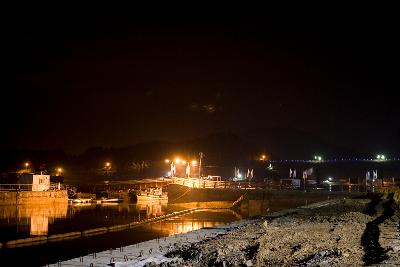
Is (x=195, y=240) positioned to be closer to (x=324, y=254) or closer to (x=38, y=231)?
(x=324, y=254)

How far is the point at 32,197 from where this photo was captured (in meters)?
69.6

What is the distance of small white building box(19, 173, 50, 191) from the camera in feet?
239

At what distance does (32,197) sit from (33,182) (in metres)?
4.26

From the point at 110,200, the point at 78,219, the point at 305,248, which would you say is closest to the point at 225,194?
the point at 110,200

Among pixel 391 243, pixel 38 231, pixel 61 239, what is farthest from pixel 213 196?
pixel 391 243

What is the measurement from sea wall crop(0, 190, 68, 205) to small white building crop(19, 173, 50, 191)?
84.9 inches

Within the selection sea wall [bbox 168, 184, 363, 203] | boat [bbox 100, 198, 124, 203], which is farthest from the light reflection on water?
boat [bbox 100, 198, 124, 203]

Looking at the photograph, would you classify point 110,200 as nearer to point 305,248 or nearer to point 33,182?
point 33,182

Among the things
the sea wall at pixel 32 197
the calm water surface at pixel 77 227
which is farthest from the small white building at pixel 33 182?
the calm water surface at pixel 77 227

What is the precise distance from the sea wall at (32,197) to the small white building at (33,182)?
216 centimetres

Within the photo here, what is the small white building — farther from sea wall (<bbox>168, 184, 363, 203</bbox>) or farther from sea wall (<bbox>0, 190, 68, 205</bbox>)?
sea wall (<bbox>168, 184, 363, 203</bbox>)

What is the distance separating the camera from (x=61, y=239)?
34.5 meters

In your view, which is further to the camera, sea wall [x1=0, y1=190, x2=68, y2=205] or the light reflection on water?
sea wall [x1=0, y1=190, x2=68, y2=205]

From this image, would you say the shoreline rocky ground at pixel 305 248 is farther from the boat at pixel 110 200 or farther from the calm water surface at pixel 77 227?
the boat at pixel 110 200
